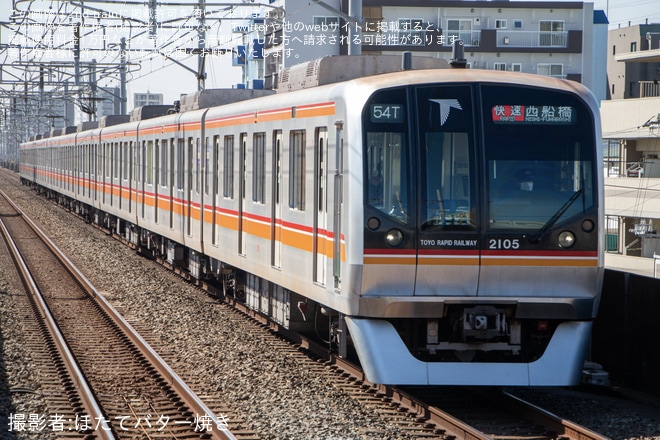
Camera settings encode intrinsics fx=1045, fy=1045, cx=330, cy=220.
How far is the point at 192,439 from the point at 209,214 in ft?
22.9

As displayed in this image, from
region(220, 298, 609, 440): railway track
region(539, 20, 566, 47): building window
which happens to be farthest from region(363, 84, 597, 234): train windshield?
region(539, 20, 566, 47): building window

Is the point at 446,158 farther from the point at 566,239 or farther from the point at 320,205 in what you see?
the point at 320,205

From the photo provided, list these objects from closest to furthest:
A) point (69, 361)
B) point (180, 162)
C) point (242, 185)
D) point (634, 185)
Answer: point (69, 361) → point (242, 185) → point (180, 162) → point (634, 185)

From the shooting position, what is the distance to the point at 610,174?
29.8 m

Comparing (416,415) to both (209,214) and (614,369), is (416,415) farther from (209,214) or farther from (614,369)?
(209,214)

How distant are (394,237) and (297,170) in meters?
2.16

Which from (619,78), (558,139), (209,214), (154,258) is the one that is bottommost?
(154,258)

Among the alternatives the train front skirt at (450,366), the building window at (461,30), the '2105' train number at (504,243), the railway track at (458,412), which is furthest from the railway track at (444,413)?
the building window at (461,30)

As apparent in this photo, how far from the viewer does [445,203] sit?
7695 mm

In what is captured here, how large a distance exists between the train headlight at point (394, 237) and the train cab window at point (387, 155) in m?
0.09

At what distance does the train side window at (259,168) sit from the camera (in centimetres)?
1087

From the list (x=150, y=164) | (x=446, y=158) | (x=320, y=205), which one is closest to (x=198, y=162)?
(x=150, y=164)

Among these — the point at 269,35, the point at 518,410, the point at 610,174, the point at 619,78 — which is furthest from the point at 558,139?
the point at 619,78

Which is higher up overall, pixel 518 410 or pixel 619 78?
pixel 619 78
